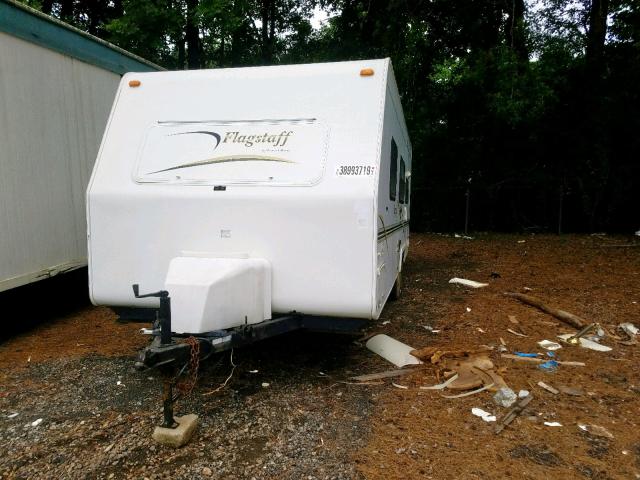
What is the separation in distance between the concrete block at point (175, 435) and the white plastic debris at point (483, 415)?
209cm

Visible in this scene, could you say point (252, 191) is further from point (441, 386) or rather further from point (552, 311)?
point (552, 311)

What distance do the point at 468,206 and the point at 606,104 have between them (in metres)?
4.78

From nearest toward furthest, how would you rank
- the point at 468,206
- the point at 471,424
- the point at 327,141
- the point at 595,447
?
the point at 595,447 < the point at 471,424 < the point at 327,141 < the point at 468,206

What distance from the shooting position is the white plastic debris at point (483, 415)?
3650 millimetres

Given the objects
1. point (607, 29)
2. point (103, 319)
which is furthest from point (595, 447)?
point (607, 29)

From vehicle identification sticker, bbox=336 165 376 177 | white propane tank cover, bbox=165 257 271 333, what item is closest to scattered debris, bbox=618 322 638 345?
vehicle identification sticker, bbox=336 165 376 177

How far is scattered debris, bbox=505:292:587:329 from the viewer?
5912mm

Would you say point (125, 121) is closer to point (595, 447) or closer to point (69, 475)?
point (69, 475)

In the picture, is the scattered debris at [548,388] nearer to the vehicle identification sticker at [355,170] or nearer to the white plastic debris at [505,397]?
the white plastic debris at [505,397]

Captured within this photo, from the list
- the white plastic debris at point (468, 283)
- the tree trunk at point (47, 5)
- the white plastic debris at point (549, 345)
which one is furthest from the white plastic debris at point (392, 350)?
the tree trunk at point (47, 5)

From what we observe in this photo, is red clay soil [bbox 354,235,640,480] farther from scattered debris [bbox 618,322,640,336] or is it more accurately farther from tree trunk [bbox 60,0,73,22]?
tree trunk [bbox 60,0,73,22]

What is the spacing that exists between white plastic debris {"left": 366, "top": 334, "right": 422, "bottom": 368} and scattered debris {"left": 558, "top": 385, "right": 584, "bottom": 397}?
1238mm

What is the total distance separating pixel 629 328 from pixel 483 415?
10.1ft

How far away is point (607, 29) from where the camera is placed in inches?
587
